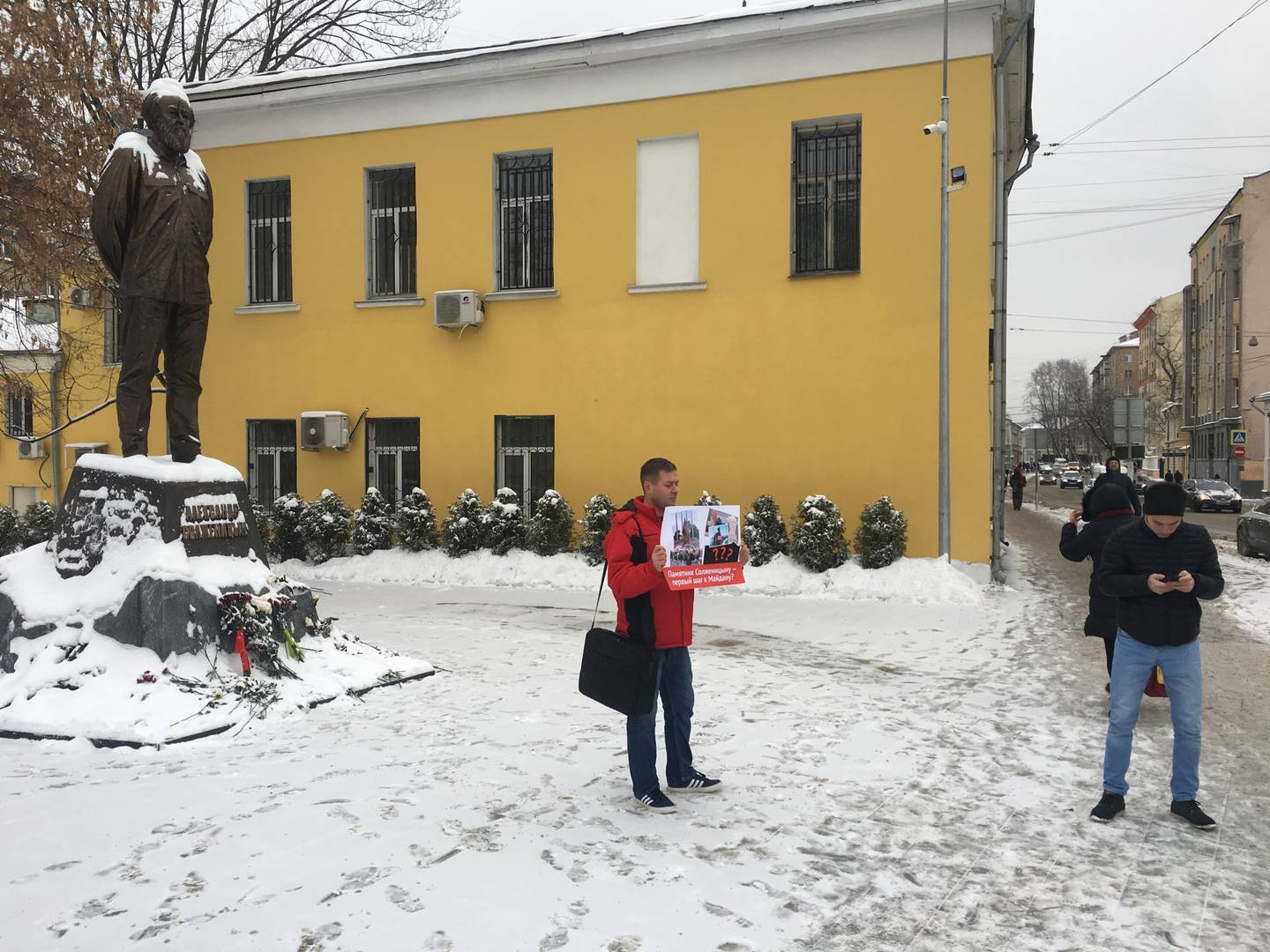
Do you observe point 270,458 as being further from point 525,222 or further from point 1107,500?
point 1107,500

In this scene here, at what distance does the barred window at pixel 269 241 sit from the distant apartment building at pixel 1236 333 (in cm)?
4937

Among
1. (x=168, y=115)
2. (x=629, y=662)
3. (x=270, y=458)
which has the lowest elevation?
(x=629, y=662)

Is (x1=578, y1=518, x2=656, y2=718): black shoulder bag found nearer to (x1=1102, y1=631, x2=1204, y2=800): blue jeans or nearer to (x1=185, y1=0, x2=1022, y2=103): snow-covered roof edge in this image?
(x1=1102, y1=631, x2=1204, y2=800): blue jeans

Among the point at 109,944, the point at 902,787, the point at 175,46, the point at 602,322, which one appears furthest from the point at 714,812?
the point at 175,46

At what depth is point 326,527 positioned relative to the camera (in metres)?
16.3

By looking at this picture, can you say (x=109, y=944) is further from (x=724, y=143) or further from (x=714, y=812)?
(x=724, y=143)

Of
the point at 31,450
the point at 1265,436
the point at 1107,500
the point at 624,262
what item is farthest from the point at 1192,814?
the point at 1265,436

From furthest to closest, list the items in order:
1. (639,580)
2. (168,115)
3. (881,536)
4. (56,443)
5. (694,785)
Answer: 1. (56,443)
2. (881,536)
3. (168,115)
4. (694,785)
5. (639,580)

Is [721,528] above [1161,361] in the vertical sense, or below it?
below

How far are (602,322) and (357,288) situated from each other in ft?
15.2

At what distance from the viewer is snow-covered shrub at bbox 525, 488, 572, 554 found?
15492 mm

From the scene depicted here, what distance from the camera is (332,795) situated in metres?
5.09

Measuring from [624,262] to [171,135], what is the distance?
907 centimetres

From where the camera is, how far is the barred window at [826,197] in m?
15.0
